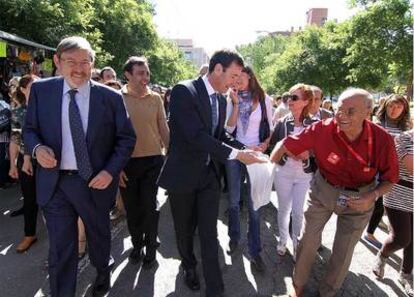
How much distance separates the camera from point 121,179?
4.13m

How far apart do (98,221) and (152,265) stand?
114cm

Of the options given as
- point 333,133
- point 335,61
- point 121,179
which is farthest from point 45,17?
point 335,61

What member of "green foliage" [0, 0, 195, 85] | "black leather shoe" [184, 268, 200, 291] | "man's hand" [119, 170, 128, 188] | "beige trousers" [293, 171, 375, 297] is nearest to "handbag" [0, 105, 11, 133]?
"man's hand" [119, 170, 128, 188]

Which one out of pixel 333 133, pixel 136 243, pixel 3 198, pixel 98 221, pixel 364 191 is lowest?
pixel 3 198

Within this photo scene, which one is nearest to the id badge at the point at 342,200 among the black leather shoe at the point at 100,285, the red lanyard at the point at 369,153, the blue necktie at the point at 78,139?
the red lanyard at the point at 369,153

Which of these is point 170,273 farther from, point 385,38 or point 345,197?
point 385,38

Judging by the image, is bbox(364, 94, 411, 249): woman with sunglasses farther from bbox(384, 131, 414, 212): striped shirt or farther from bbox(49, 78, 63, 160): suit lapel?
bbox(49, 78, 63, 160): suit lapel

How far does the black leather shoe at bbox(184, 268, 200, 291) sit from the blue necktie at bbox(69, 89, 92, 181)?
1408mm

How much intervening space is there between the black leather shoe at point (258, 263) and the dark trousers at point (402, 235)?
48.8 inches

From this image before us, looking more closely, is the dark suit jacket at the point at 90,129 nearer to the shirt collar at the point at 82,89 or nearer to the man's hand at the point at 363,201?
the shirt collar at the point at 82,89

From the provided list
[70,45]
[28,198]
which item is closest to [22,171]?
[28,198]

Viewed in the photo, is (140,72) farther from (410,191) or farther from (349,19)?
(349,19)

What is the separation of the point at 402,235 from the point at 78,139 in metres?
3.10

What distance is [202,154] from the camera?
3.46 metres
